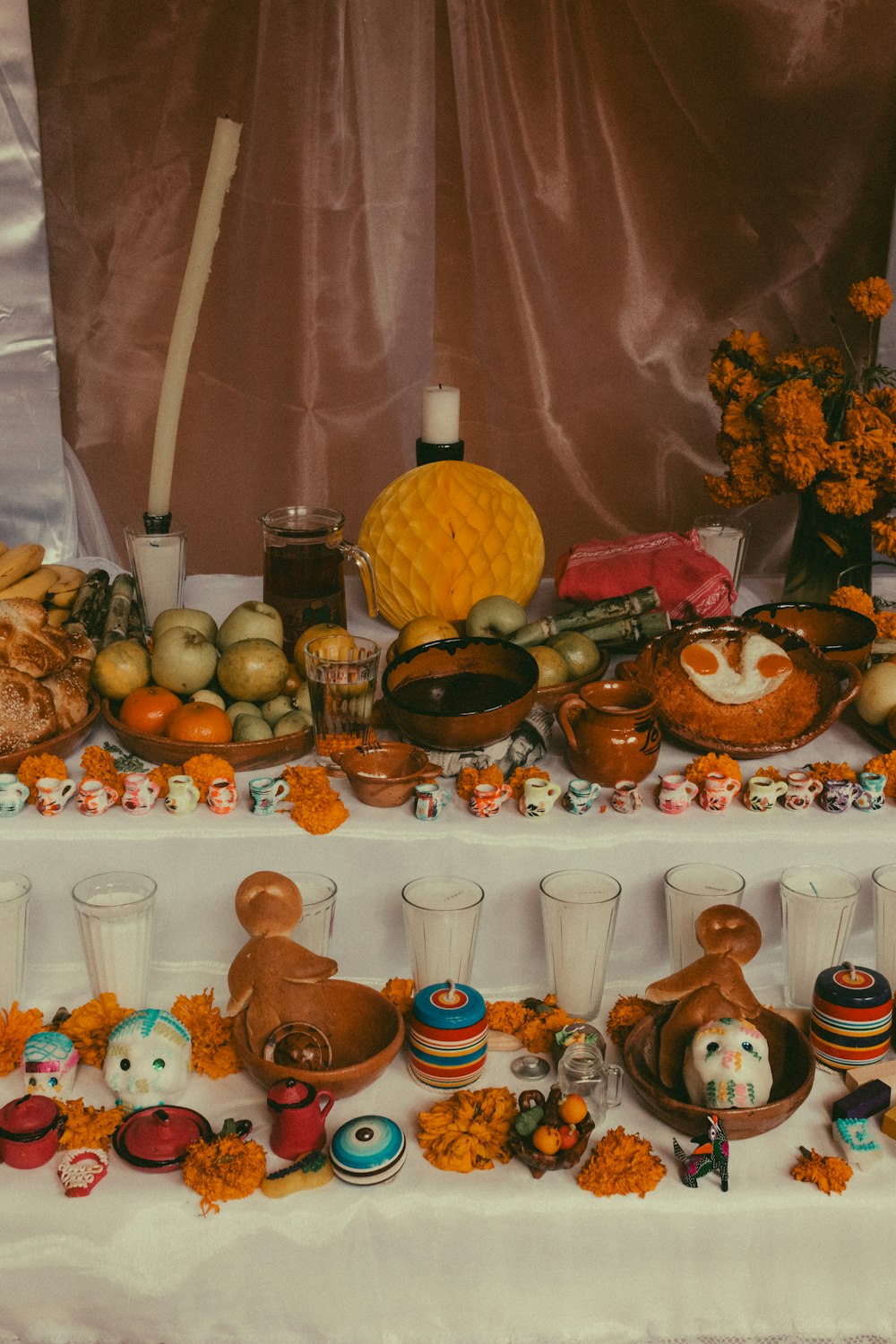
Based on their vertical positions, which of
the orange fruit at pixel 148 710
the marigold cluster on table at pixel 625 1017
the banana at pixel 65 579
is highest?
the orange fruit at pixel 148 710

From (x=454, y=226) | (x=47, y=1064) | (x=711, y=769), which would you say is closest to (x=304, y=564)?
(x=711, y=769)

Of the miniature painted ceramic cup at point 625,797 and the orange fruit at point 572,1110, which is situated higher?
the miniature painted ceramic cup at point 625,797

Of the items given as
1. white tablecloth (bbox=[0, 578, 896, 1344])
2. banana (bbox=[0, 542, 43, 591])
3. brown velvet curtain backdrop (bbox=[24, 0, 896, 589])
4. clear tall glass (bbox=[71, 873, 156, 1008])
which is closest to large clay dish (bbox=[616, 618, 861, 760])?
white tablecloth (bbox=[0, 578, 896, 1344])

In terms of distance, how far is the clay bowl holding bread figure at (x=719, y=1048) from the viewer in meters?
1.06

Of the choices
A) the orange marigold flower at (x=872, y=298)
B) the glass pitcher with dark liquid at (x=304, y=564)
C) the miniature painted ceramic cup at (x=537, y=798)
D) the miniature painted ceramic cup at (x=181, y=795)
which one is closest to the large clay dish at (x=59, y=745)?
the miniature painted ceramic cup at (x=181, y=795)

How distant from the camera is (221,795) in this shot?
1.26 metres

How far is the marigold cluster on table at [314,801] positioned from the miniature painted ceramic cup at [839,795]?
0.50m

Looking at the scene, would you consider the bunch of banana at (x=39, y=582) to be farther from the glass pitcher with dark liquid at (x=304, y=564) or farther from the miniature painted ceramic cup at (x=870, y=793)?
the miniature painted ceramic cup at (x=870, y=793)

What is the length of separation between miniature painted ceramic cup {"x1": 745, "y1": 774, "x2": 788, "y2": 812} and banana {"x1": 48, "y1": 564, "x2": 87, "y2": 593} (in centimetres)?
91

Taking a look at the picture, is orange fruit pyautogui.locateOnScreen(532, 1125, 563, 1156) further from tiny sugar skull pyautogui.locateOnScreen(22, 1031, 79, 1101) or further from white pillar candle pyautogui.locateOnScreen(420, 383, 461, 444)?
white pillar candle pyautogui.locateOnScreen(420, 383, 461, 444)

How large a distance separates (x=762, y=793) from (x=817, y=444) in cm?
52

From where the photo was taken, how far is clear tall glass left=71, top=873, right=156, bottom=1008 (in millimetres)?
1174

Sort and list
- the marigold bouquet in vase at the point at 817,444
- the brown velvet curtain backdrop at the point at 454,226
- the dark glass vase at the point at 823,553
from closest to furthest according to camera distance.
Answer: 1. the marigold bouquet in vase at the point at 817,444
2. the dark glass vase at the point at 823,553
3. the brown velvet curtain backdrop at the point at 454,226

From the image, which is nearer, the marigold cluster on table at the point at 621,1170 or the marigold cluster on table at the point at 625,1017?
the marigold cluster on table at the point at 621,1170
